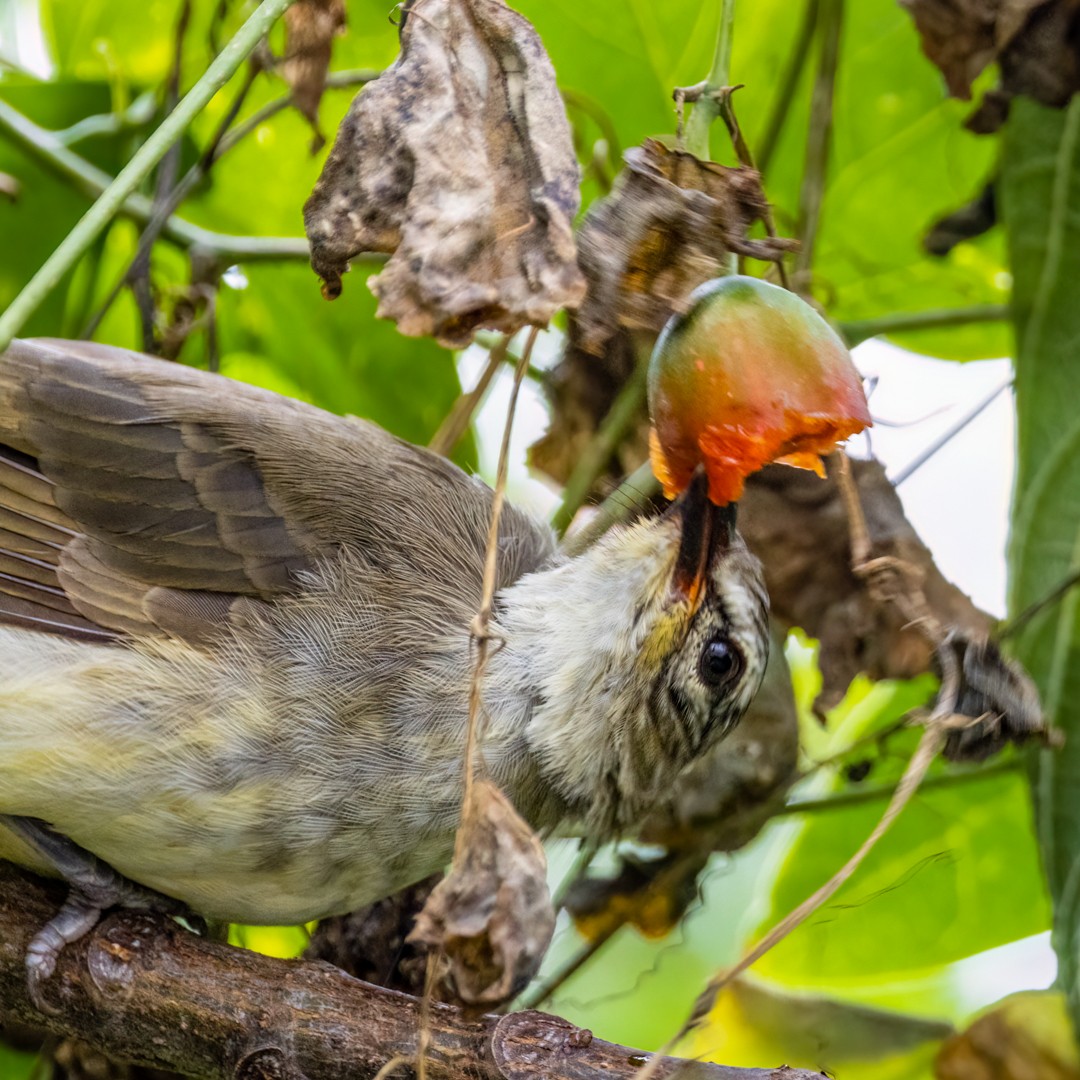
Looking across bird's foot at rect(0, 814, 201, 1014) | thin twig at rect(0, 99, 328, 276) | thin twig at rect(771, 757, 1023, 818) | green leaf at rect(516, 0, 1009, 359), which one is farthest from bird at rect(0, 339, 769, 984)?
→ green leaf at rect(516, 0, 1009, 359)

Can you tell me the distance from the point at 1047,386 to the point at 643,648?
1044 mm

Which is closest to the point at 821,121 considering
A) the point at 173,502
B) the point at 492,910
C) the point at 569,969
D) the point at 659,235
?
the point at 659,235

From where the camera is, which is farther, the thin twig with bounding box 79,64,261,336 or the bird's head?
the thin twig with bounding box 79,64,261,336

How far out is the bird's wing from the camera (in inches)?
96.3

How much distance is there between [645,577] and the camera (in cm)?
257

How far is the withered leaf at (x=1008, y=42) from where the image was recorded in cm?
245

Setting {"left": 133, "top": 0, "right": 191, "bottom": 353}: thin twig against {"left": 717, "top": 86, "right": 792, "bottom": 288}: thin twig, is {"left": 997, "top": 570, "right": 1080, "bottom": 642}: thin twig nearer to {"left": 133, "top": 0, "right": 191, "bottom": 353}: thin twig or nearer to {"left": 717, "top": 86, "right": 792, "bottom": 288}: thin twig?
{"left": 717, "top": 86, "right": 792, "bottom": 288}: thin twig

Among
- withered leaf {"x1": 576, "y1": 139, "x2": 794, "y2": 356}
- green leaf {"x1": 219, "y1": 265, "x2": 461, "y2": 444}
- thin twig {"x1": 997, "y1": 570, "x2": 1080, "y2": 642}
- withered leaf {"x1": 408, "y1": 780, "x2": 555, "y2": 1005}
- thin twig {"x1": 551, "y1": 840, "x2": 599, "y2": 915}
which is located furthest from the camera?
green leaf {"x1": 219, "y1": 265, "x2": 461, "y2": 444}

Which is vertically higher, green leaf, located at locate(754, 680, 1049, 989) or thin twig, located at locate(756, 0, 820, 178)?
thin twig, located at locate(756, 0, 820, 178)

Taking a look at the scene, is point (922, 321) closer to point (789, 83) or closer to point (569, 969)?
point (789, 83)

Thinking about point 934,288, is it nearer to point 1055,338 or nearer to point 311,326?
point 1055,338

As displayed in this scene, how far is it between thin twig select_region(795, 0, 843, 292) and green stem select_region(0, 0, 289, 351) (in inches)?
57.9

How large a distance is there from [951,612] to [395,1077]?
4.53ft

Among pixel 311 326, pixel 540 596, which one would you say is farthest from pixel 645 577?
pixel 311 326
